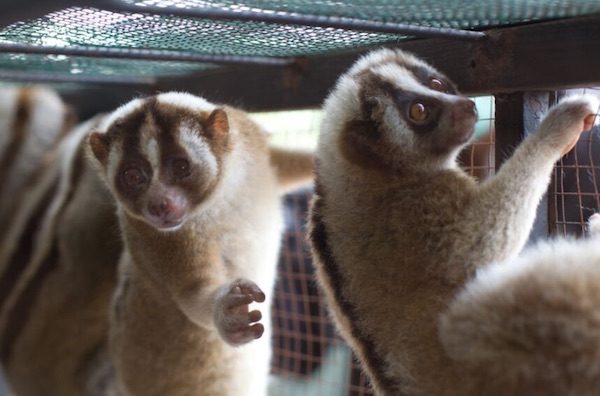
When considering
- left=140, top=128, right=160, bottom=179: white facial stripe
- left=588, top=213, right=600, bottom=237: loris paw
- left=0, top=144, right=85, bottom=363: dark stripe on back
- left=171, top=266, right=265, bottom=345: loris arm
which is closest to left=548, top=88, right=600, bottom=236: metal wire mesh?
left=588, top=213, right=600, bottom=237: loris paw

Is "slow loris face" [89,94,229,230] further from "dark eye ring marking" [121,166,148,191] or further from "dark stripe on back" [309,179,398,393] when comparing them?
"dark stripe on back" [309,179,398,393]

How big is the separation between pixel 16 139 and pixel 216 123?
5.33 ft

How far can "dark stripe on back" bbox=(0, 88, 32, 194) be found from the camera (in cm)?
411

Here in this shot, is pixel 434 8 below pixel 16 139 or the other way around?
the other way around

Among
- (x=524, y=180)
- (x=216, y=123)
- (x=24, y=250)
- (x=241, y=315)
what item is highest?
(x=216, y=123)

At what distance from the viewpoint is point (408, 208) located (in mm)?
2428

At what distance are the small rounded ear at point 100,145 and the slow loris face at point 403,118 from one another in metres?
0.81

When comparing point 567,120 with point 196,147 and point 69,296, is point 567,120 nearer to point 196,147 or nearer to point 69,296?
point 196,147

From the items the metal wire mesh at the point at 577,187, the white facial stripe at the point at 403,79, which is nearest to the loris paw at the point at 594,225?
the metal wire mesh at the point at 577,187

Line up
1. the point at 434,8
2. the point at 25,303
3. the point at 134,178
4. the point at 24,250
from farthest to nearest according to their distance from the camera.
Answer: the point at 24,250 < the point at 25,303 < the point at 134,178 < the point at 434,8

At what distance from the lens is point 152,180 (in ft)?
8.89

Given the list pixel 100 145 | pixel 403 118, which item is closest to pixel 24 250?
pixel 100 145

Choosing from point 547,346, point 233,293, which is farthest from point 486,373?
point 233,293

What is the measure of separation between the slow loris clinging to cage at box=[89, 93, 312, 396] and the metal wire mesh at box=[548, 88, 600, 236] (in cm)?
89
